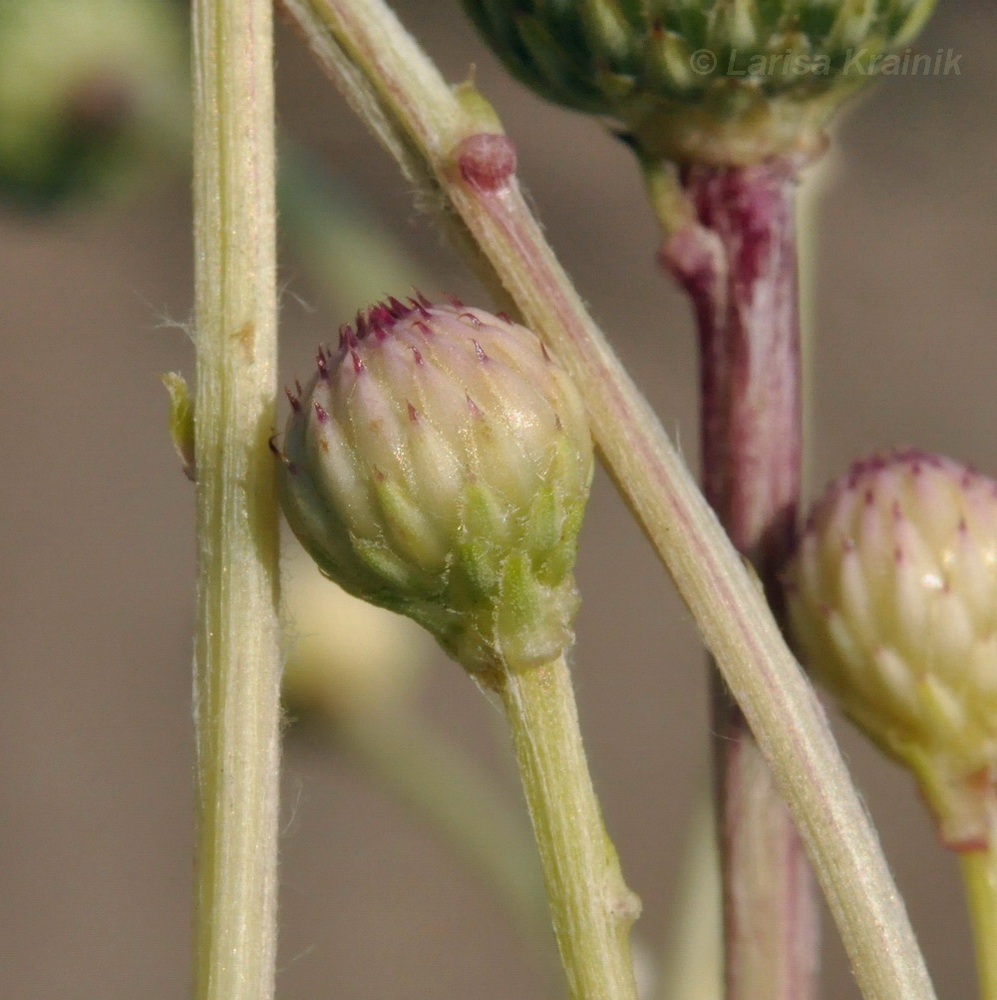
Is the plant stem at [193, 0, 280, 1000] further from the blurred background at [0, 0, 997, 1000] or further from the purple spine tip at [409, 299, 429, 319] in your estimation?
the blurred background at [0, 0, 997, 1000]

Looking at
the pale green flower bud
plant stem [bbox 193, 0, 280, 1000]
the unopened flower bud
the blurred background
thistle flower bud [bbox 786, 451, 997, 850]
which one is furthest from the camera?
the blurred background

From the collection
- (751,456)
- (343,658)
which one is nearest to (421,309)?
(751,456)

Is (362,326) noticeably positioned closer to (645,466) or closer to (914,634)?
(645,466)

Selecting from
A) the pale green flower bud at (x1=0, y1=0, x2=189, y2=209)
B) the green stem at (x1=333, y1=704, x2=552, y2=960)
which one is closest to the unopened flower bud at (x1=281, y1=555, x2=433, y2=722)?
the green stem at (x1=333, y1=704, x2=552, y2=960)

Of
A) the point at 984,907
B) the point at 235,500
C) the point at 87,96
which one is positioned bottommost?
the point at 984,907

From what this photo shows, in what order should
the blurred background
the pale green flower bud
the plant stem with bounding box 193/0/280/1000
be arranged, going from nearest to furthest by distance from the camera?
the plant stem with bounding box 193/0/280/1000 < the pale green flower bud < the blurred background

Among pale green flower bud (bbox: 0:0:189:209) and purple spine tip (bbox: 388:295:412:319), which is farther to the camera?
pale green flower bud (bbox: 0:0:189:209)
